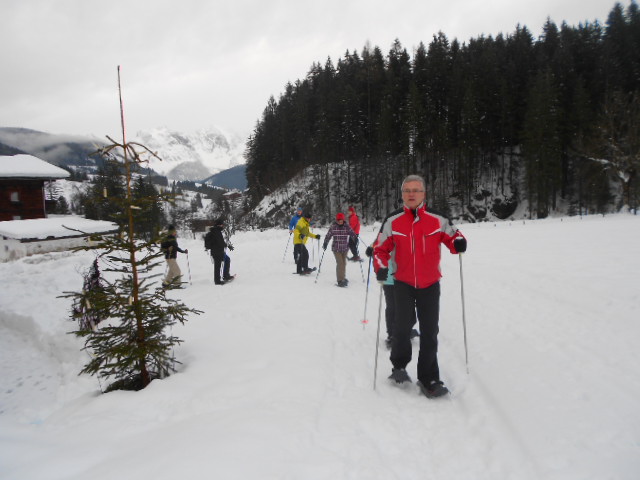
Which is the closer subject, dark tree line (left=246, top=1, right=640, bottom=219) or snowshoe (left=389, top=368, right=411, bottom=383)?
snowshoe (left=389, top=368, right=411, bottom=383)

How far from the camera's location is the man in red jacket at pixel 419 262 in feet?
12.1

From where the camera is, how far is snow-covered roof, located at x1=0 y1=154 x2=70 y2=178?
27.6m

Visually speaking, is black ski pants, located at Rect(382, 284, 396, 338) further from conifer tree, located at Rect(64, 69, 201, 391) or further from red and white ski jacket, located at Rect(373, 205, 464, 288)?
conifer tree, located at Rect(64, 69, 201, 391)

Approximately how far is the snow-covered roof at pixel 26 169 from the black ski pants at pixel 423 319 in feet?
105

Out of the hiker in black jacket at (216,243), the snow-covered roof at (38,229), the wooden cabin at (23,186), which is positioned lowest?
the hiker in black jacket at (216,243)

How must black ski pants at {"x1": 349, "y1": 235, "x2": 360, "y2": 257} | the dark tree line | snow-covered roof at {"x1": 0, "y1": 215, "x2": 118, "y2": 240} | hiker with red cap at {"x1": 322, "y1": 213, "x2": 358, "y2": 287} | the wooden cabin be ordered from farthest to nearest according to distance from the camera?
the dark tree line, the wooden cabin, snow-covered roof at {"x1": 0, "y1": 215, "x2": 118, "y2": 240}, black ski pants at {"x1": 349, "y1": 235, "x2": 360, "y2": 257}, hiker with red cap at {"x1": 322, "y1": 213, "x2": 358, "y2": 287}

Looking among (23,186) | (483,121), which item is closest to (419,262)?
(23,186)

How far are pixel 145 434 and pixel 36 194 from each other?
35.3 m

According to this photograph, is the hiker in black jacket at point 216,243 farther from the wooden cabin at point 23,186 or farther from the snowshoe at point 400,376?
the wooden cabin at point 23,186

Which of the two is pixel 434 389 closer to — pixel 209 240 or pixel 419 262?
pixel 419 262

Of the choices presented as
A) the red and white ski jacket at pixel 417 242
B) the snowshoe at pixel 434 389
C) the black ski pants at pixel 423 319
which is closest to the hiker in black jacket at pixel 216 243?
the red and white ski jacket at pixel 417 242

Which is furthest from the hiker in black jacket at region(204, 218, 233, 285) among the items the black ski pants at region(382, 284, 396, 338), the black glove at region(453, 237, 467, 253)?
the black glove at region(453, 237, 467, 253)

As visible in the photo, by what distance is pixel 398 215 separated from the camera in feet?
12.6

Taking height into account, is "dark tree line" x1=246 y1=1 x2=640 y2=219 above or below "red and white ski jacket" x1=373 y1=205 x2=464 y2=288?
above
